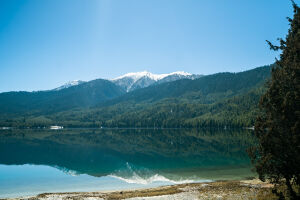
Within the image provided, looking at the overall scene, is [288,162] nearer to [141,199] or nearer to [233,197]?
[233,197]

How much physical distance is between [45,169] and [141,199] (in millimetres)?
43483

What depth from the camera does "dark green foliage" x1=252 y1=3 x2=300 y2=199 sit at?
798 inches

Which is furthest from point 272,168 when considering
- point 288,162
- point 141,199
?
point 141,199

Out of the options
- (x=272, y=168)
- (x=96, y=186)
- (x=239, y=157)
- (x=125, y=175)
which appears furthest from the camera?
(x=239, y=157)

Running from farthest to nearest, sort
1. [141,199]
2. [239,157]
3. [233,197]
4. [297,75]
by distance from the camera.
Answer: [239,157]
[141,199]
[233,197]
[297,75]

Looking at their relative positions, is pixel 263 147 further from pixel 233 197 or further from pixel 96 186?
pixel 96 186

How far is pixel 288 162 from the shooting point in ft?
70.0

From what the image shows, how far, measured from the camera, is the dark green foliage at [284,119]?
798 inches

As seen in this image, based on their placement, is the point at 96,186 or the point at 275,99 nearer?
the point at 275,99

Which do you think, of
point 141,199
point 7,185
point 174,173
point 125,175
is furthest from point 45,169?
point 141,199

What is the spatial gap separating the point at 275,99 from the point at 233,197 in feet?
44.7

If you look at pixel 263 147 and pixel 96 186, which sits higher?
pixel 263 147

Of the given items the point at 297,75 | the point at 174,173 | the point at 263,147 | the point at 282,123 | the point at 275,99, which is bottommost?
the point at 174,173

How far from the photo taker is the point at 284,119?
20.6 metres
